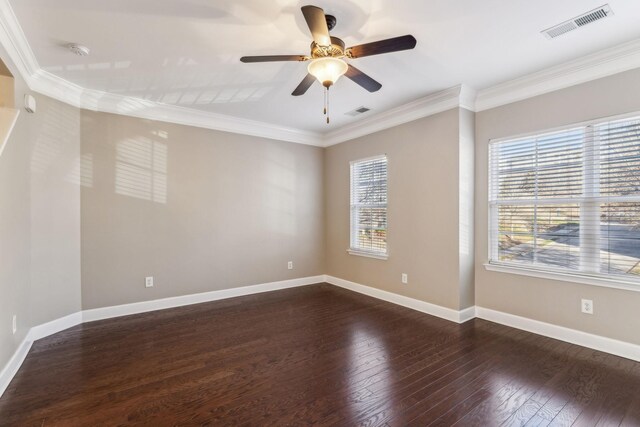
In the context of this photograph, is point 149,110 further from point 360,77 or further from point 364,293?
point 364,293

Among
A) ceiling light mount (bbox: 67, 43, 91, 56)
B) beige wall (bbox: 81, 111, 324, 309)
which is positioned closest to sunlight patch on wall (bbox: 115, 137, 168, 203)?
beige wall (bbox: 81, 111, 324, 309)

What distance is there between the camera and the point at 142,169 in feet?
13.0

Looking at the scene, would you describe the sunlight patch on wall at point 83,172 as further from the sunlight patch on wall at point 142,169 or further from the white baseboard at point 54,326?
the white baseboard at point 54,326

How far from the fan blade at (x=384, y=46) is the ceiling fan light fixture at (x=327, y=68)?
0.10 meters

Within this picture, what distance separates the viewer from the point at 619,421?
190 centimetres

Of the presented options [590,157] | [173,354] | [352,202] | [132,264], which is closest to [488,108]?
[590,157]

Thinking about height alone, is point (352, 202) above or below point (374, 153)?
below

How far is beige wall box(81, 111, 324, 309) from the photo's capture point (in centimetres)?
369

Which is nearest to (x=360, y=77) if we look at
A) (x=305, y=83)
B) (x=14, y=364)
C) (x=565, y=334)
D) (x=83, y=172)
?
(x=305, y=83)

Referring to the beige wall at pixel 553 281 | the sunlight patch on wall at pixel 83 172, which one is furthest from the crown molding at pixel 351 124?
the sunlight patch on wall at pixel 83 172

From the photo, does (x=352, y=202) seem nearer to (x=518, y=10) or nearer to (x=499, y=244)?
(x=499, y=244)

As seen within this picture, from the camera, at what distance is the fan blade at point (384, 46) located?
1940 millimetres

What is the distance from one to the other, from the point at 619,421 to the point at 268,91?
3.99m

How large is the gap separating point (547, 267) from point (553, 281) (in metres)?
0.15
